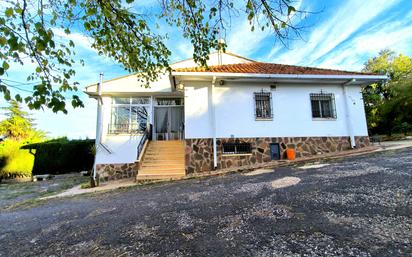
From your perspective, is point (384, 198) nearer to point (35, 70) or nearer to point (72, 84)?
point (72, 84)

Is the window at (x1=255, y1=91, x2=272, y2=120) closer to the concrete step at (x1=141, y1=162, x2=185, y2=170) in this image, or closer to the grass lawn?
the concrete step at (x1=141, y1=162, x2=185, y2=170)

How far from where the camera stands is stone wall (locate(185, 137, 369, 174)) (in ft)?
32.1

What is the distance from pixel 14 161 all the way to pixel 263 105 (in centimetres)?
1810

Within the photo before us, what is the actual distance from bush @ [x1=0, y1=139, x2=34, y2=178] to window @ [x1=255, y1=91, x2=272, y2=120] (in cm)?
1745

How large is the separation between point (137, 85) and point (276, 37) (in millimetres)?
10297

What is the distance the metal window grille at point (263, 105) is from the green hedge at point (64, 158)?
38.3ft

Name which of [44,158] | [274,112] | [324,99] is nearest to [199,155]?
[274,112]

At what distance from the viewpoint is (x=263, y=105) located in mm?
10570

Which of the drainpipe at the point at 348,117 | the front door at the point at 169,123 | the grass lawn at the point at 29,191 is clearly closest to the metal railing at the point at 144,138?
the front door at the point at 169,123

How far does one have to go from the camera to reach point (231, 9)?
12.0 ft

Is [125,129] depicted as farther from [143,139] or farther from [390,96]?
[390,96]

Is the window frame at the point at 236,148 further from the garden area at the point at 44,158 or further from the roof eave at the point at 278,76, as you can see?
the garden area at the point at 44,158

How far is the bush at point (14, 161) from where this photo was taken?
16047 mm

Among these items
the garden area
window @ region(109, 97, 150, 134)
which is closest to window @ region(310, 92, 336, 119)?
window @ region(109, 97, 150, 134)
